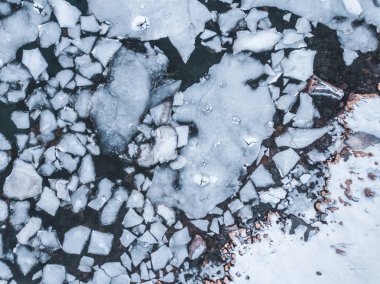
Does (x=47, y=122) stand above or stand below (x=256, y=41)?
below

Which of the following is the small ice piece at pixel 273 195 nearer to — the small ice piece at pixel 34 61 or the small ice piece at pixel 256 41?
the small ice piece at pixel 256 41

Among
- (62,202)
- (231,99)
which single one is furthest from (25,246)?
(231,99)

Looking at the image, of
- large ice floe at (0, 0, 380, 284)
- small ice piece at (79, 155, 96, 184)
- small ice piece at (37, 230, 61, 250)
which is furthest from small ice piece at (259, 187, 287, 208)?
small ice piece at (37, 230, 61, 250)

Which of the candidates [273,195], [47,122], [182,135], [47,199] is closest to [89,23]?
[47,122]

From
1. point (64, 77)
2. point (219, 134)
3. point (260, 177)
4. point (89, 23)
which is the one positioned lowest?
point (260, 177)

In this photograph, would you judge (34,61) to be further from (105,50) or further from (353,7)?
(353,7)

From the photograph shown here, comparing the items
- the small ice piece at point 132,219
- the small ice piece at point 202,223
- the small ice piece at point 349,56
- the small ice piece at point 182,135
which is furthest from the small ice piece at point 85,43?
the small ice piece at point 349,56
